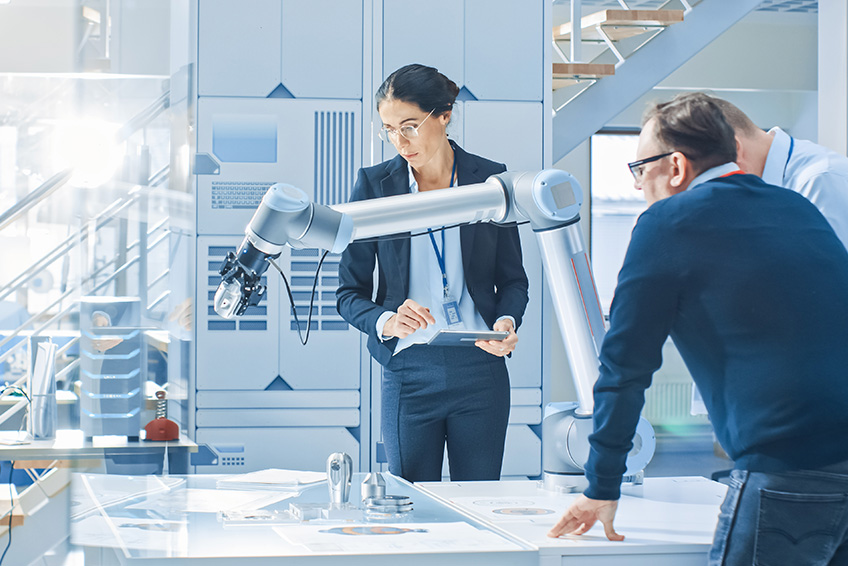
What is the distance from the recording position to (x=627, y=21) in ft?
13.5

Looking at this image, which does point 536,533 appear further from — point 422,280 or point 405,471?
point 422,280

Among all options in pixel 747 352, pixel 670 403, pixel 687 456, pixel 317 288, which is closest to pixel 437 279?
pixel 747 352

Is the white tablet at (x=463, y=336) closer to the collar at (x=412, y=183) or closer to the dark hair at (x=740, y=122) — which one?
the collar at (x=412, y=183)

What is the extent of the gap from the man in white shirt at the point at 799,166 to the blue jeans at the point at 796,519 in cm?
88

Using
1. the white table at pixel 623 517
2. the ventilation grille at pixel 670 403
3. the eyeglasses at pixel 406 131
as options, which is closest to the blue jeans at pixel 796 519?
the white table at pixel 623 517

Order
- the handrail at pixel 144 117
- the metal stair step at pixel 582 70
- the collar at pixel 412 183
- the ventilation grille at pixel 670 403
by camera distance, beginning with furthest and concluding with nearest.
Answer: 1. the ventilation grille at pixel 670 403
2. the metal stair step at pixel 582 70
3. the collar at pixel 412 183
4. the handrail at pixel 144 117

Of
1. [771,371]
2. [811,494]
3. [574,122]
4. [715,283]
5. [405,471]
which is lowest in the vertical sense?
[405,471]

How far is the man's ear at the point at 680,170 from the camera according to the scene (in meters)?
1.19

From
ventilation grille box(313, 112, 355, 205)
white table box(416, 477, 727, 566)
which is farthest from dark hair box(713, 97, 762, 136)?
ventilation grille box(313, 112, 355, 205)

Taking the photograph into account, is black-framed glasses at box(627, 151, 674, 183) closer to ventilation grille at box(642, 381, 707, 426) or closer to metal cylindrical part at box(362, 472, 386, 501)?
metal cylindrical part at box(362, 472, 386, 501)

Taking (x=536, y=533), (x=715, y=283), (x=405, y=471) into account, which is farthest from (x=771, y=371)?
(x=405, y=471)

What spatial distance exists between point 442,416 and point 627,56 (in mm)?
2959

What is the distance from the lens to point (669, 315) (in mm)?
1090

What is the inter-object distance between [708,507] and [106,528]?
923 mm
